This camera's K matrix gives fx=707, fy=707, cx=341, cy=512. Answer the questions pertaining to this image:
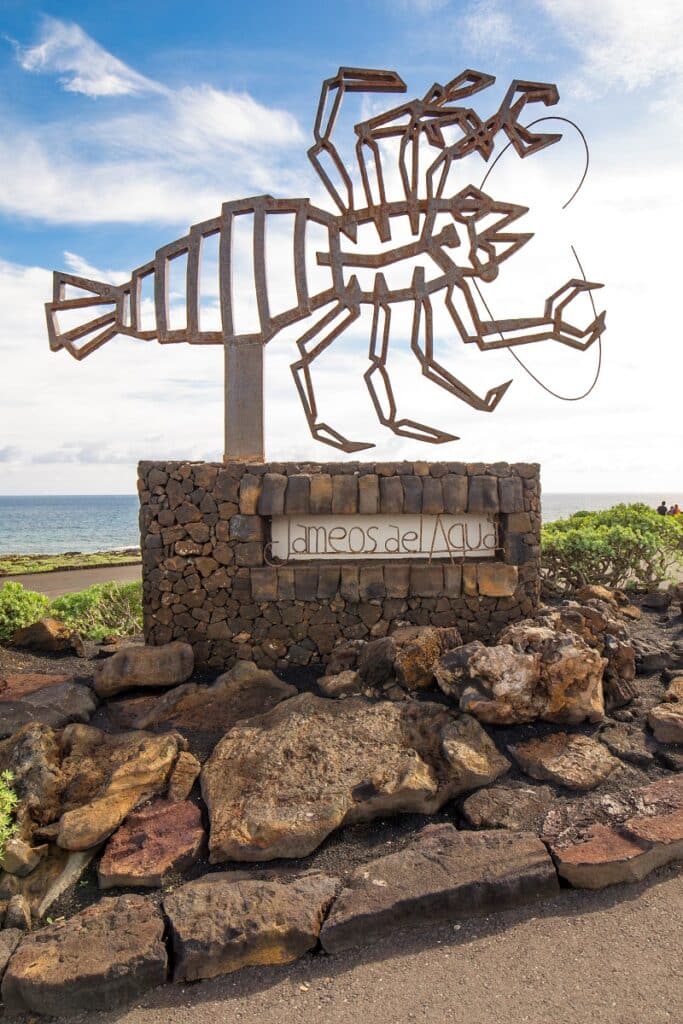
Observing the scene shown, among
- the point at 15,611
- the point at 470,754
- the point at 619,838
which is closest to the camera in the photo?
the point at 619,838

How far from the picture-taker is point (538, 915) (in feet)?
11.9

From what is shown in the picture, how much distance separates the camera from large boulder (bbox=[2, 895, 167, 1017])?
3246 mm

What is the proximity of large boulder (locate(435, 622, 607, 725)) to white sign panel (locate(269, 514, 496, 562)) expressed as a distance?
1.82 metres

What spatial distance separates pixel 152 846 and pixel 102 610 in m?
5.76

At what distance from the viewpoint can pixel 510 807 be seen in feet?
14.3

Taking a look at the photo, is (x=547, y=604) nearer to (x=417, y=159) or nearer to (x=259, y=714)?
(x=259, y=714)

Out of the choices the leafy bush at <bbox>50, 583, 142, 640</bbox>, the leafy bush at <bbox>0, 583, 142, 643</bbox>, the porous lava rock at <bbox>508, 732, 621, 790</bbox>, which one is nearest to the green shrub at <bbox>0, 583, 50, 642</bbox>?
the leafy bush at <bbox>0, 583, 142, 643</bbox>

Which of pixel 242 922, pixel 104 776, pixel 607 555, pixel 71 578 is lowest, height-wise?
pixel 71 578

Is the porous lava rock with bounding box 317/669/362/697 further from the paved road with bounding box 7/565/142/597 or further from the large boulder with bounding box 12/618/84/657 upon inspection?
the paved road with bounding box 7/565/142/597

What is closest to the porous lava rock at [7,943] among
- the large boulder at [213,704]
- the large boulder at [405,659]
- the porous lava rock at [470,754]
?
the large boulder at [213,704]

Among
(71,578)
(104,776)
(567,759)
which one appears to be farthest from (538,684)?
(71,578)

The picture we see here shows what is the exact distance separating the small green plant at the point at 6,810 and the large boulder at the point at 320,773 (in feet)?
3.79

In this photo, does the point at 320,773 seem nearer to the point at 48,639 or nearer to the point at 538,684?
the point at 538,684

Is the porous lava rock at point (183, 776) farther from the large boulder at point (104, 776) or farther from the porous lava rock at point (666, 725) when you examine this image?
the porous lava rock at point (666, 725)
